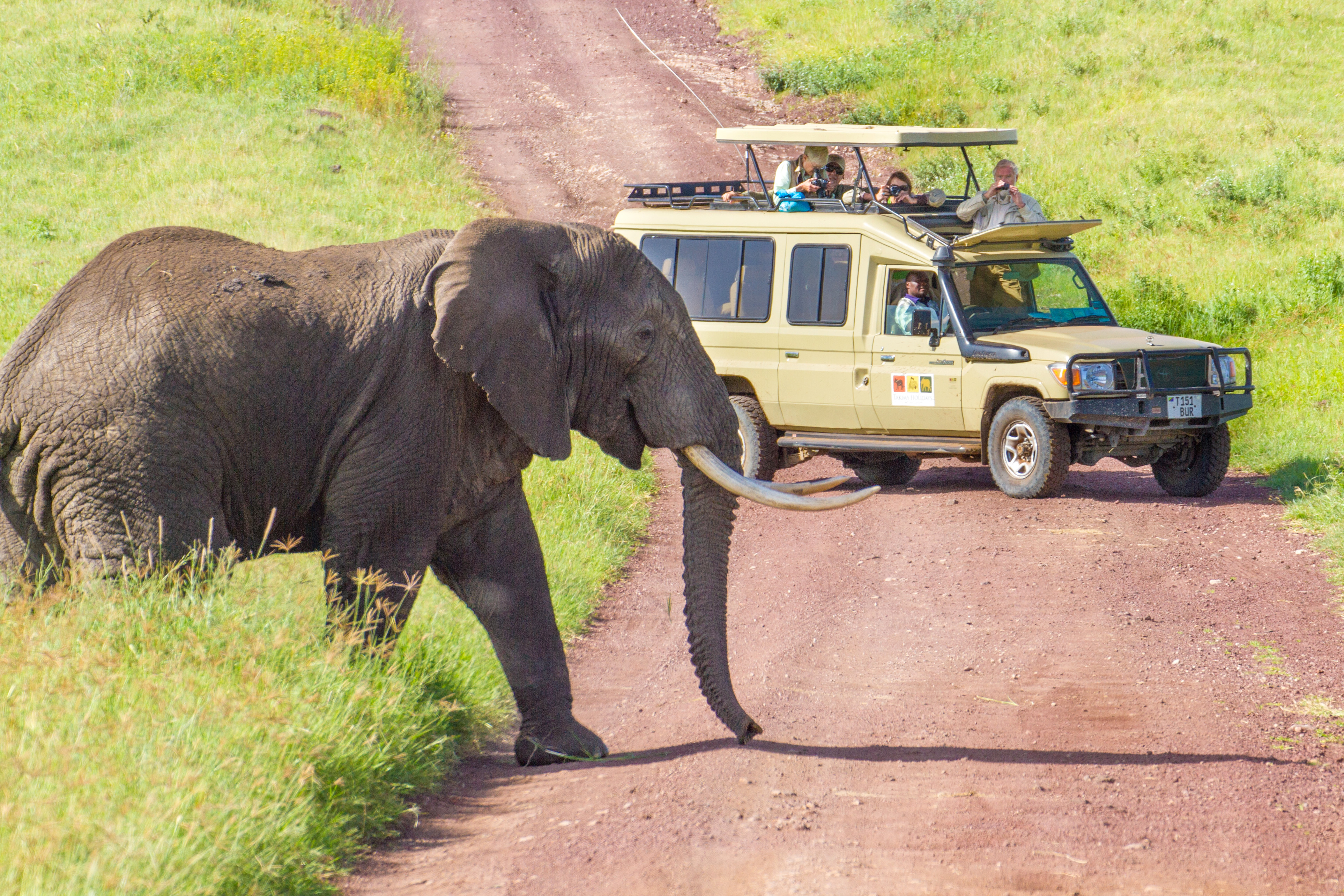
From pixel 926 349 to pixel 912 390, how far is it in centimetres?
34

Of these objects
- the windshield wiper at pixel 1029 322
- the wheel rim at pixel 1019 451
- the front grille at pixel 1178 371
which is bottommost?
the wheel rim at pixel 1019 451

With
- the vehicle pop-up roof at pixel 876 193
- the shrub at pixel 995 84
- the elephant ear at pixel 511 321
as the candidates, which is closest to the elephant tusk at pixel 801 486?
the elephant ear at pixel 511 321

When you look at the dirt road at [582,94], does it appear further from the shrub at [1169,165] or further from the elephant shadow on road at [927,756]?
the elephant shadow on road at [927,756]

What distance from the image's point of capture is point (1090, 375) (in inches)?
453

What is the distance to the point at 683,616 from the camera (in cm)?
890

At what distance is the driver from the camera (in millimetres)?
12203

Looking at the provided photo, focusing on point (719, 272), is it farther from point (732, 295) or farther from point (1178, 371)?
point (1178, 371)

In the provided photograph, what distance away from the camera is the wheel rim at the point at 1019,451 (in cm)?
1188

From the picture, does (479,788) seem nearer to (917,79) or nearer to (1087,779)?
(1087,779)

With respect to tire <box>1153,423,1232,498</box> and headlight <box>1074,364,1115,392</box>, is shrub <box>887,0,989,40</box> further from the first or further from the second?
headlight <box>1074,364,1115,392</box>

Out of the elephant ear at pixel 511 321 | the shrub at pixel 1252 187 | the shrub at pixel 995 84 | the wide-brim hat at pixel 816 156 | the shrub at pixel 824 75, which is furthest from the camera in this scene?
the shrub at pixel 824 75

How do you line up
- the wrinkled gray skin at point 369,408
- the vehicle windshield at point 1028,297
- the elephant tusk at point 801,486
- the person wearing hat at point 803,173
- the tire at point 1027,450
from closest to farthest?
the wrinkled gray skin at point 369,408 < the elephant tusk at point 801,486 < the tire at point 1027,450 < the vehicle windshield at point 1028,297 < the person wearing hat at point 803,173

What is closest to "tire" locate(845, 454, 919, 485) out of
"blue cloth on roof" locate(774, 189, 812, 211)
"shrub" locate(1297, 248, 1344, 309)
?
"blue cloth on roof" locate(774, 189, 812, 211)

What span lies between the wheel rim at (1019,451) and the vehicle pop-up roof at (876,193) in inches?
61.3
